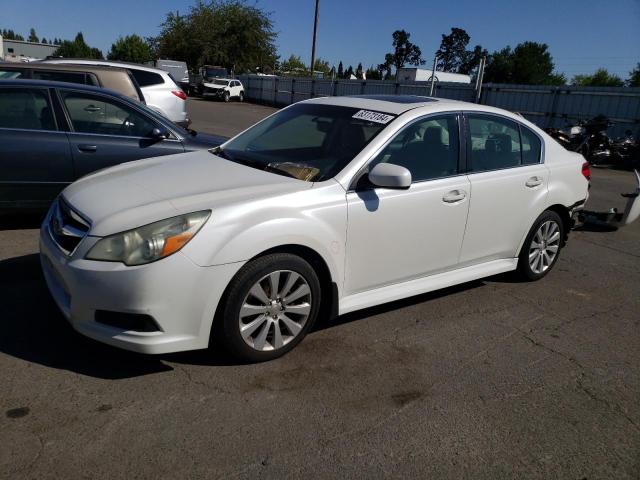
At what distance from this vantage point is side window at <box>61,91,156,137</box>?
5.57 metres

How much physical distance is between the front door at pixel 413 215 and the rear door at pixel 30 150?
133 inches

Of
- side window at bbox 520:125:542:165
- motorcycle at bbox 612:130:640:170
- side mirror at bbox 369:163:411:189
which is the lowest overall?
motorcycle at bbox 612:130:640:170

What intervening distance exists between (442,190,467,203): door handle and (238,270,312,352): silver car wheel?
4.29 feet

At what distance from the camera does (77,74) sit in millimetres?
7836

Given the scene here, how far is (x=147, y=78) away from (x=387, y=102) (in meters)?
7.86

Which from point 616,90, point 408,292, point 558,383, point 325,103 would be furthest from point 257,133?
point 616,90

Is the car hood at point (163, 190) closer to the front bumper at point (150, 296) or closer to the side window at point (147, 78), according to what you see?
the front bumper at point (150, 296)

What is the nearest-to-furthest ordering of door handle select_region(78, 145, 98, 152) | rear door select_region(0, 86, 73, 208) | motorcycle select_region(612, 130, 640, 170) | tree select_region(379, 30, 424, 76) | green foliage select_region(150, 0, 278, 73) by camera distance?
rear door select_region(0, 86, 73, 208) → door handle select_region(78, 145, 98, 152) → motorcycle select_region(612, 130, 640, 170) → green foliage select_region(150, 0, 278, 73) → tree select_region(379, 30, 424, 76)

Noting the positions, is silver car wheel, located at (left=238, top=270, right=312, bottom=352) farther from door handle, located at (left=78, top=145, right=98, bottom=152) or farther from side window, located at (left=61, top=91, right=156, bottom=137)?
side window, located at (left=61, top=91, right=156, bottom=137)

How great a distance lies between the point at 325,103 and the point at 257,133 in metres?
0.61

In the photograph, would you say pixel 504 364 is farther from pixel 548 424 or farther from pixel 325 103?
pixel 325 103

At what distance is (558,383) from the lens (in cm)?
335

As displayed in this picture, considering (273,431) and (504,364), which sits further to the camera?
(504,364)

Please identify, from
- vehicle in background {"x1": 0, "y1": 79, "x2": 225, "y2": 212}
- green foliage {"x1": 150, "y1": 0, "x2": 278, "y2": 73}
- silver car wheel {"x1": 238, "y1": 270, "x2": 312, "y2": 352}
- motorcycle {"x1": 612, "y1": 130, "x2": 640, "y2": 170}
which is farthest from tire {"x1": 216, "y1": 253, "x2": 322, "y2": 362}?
green foliage {"x1": 150, "y1": 0, "x2": 278, "y2": 73}
